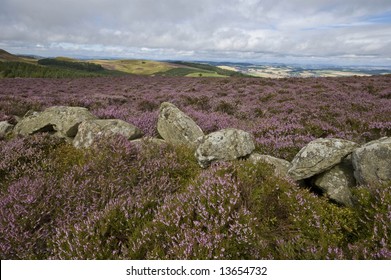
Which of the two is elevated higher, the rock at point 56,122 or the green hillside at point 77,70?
the green hillside at point 77,70

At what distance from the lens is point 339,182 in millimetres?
3932

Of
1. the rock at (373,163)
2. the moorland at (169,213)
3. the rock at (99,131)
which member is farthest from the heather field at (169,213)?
the rock at (99,131)

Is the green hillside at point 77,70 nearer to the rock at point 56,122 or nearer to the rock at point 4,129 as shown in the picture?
the rock at point 4,129

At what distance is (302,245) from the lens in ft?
9.14

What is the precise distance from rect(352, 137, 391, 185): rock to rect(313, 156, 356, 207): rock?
0.59 feet

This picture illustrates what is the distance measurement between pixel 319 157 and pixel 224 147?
1711 mm

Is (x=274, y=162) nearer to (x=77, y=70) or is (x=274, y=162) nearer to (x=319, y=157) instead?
(x=319, y=157)

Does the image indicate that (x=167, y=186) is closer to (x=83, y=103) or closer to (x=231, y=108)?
(x=231, y=108)

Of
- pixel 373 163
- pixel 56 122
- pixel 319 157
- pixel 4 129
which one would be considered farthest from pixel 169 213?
pixel 4 129

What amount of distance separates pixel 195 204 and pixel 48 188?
231cm

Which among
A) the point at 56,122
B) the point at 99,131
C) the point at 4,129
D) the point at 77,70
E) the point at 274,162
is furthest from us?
the point at 77,70

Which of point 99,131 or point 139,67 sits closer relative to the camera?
point 99,131

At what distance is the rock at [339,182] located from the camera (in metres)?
3.74
